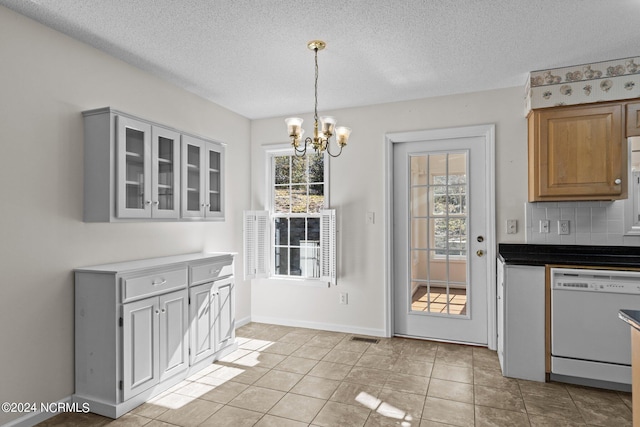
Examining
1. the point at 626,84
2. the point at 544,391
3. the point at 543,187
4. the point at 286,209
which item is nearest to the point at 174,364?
the point at 286,209

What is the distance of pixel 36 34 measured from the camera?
2451 millimetres

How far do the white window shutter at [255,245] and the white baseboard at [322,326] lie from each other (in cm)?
58

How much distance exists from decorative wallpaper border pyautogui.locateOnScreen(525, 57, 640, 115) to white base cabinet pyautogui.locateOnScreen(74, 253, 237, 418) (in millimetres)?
3195

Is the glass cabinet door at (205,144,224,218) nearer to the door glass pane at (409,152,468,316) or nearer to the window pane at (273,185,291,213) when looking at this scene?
the window pane at (273,185,291,213)

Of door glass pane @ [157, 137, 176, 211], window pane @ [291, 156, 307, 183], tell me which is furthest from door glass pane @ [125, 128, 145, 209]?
window pane @ [291, 156, 307, 183]

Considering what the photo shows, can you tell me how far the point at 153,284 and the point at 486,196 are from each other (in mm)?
3055

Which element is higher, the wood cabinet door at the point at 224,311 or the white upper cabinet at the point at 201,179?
the white upper cabinet at the point at 201,179

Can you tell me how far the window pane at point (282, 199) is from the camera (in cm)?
460

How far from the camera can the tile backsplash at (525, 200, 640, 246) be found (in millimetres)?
3312

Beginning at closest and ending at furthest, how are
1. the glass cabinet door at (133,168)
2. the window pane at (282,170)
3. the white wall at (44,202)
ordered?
the white wall at (44,202), the glass cabinet door at (133,168), the window pane at (282,170)

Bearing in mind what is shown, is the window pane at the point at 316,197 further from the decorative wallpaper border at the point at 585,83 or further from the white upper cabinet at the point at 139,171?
the decorative wallpaper border at the point at 585,83

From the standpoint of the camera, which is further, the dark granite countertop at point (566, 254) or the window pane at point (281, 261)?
the window pane at point (281, 261)

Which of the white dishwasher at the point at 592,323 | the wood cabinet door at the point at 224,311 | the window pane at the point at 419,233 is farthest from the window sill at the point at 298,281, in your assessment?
the white dishwasher at the point at 592,323

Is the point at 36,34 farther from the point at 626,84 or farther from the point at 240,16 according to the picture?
the point at 626,84
